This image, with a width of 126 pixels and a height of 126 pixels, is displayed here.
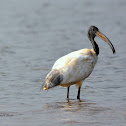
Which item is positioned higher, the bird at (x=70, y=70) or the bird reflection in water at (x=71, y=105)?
the bird at (x=70, y=70)

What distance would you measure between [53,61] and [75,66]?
4.70 m

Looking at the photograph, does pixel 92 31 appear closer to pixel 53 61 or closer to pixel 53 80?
pixel 53 80

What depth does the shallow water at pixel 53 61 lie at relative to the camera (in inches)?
291

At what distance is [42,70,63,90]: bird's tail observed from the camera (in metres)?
8.52

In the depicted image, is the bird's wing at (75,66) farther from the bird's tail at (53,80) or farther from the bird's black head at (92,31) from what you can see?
the bird's black head at (92,31)

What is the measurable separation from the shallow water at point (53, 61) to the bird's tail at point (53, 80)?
341 mm

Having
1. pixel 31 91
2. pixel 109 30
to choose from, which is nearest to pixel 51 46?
pixel 109 30

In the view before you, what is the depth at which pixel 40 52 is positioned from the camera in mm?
15023

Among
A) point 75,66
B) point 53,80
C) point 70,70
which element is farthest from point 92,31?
point 53,80

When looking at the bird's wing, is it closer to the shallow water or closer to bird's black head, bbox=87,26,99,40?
the shallow water

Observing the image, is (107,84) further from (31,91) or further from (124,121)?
(124,121)

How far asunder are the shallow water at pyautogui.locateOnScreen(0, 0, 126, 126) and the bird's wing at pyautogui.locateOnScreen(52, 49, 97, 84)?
1.54ft

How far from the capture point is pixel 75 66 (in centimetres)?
890

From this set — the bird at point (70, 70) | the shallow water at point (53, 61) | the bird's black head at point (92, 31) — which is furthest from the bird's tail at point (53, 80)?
the bird's black head at point (92, 31)
